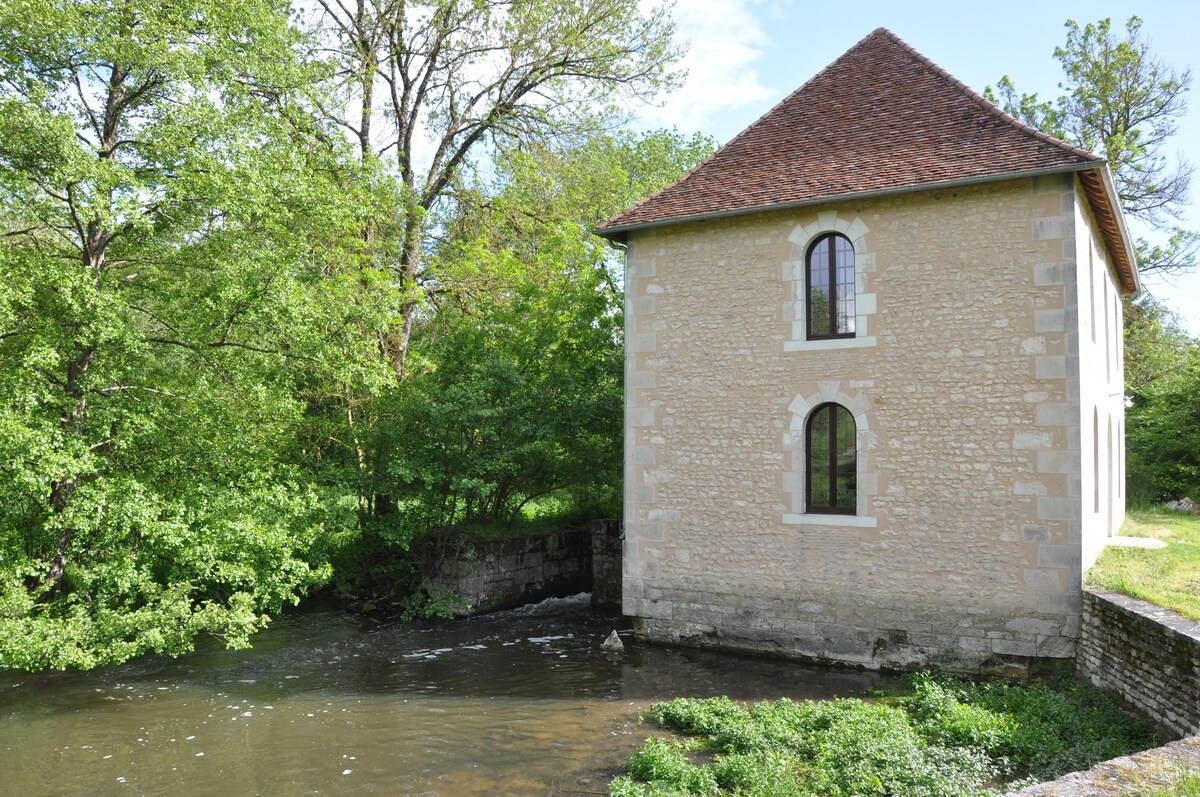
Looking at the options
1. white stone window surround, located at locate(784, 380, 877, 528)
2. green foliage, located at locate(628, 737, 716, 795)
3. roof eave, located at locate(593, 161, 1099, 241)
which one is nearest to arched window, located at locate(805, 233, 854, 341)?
roof eave, located at locate(593, 161, 1099, 241)

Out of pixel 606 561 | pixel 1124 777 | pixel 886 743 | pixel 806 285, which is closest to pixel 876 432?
pixel 806 285

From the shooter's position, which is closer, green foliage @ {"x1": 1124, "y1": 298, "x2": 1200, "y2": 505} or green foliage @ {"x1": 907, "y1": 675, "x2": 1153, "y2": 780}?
green foliage @ {"x1": 907, "y1": 675, "x2": 1153, "y2": 780}

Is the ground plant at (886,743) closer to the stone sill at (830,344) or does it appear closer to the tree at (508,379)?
the stone sill at (830,344)

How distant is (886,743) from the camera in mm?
7000

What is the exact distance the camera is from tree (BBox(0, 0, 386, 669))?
8719 millimetres

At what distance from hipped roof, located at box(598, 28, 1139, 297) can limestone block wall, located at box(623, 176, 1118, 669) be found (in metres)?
0.34

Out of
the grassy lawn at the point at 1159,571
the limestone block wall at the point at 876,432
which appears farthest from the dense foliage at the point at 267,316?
the grassy lawn at the point at 1159,571

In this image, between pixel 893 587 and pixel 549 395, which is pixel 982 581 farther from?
pixel 549 395

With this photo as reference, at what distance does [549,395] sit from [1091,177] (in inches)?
335

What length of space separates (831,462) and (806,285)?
7.77 ft

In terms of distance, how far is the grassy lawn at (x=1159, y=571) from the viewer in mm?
8141

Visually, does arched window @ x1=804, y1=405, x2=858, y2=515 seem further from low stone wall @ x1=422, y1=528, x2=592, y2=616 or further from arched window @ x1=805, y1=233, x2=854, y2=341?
low stone wall @ x1=422, y1=528, x2=592, y2=616

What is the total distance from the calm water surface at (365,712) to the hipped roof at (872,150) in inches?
240

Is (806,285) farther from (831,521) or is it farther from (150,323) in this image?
(150,323)
